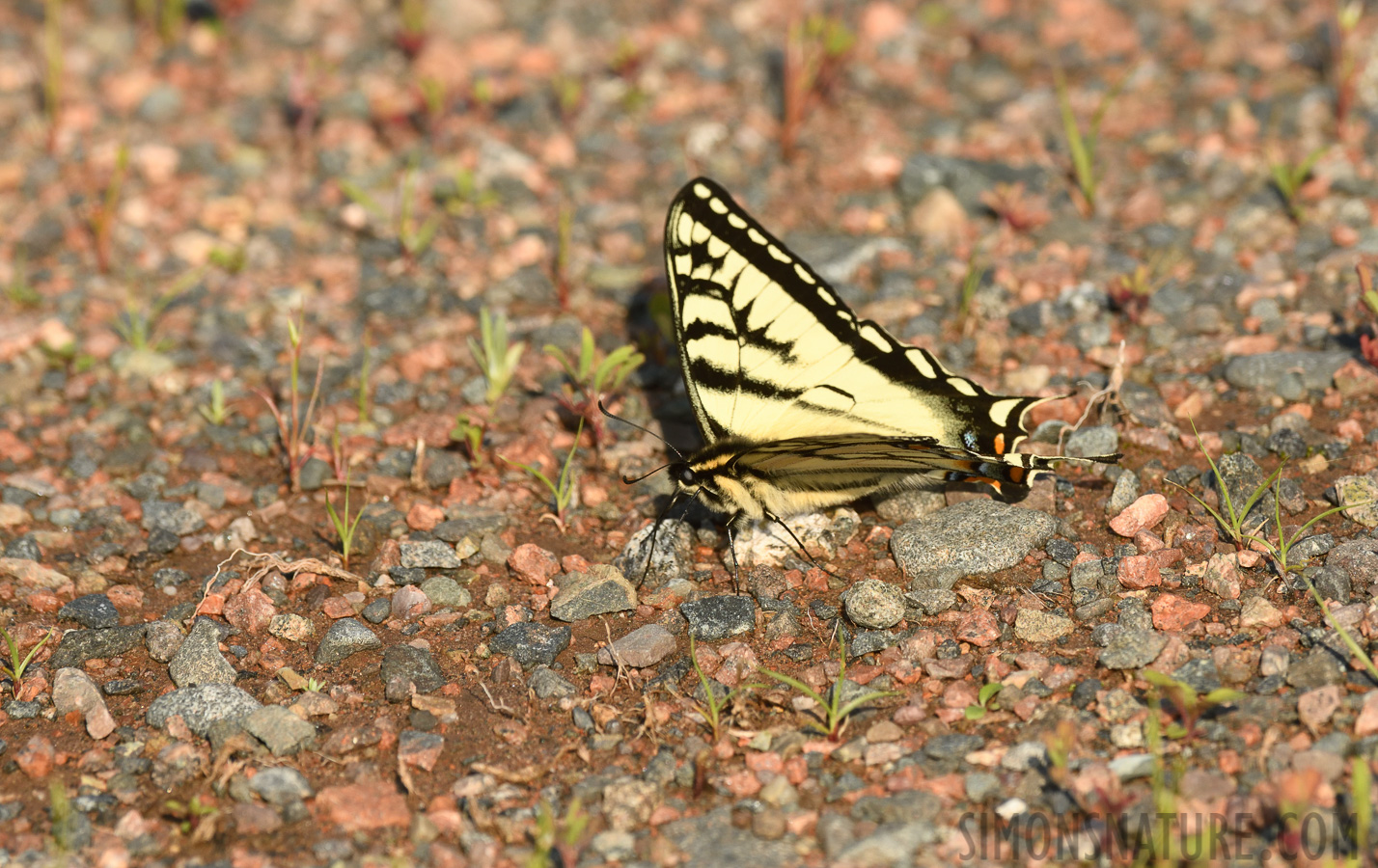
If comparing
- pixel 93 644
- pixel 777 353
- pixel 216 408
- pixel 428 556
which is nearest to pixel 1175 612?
pixel 777 353

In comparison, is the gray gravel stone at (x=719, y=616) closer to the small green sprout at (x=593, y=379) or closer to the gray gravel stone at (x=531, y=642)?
the gray gravel stone at (x=531, y=642)

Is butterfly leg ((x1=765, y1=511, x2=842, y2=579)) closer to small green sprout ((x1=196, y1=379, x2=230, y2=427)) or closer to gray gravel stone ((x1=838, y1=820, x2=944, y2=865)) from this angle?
gray gravel stone ((x1=838, y1=820, x2=944, y2=865))

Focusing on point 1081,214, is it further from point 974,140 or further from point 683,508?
point 683,508

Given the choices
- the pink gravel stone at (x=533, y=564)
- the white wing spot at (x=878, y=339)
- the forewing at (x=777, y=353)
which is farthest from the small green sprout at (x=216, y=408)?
the white wing spot at (x=878, y=339)

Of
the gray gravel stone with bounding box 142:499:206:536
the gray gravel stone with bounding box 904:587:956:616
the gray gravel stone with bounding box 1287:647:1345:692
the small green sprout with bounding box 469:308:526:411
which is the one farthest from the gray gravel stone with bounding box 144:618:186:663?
the gray gravel stone with bounding box 1287:647:1345:692

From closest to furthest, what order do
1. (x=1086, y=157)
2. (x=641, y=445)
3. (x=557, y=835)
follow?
(x=557, y=835)
(x=641, y=445)
(x=1086, y=157)

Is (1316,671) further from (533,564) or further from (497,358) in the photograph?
(497,358)

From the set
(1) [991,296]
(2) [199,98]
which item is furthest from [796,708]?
(2) [199,98]
